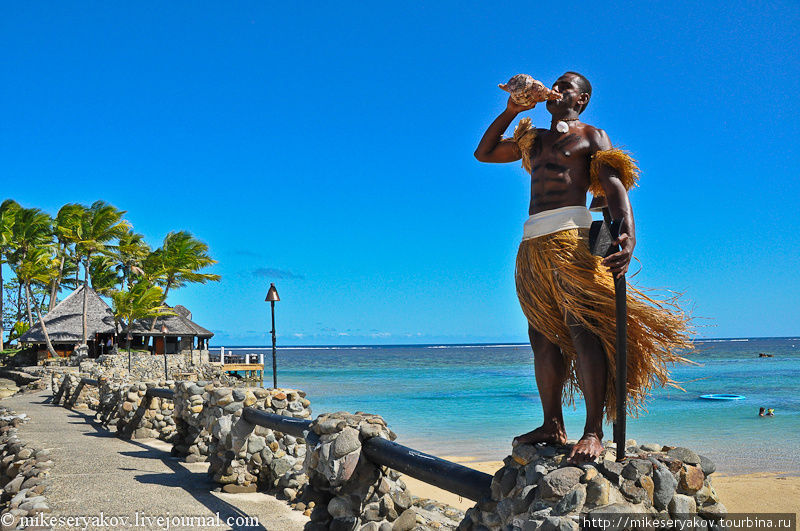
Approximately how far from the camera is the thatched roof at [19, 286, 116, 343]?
33.3 m

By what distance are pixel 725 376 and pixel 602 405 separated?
49926 millimetres

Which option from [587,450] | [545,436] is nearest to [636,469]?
[587,450]

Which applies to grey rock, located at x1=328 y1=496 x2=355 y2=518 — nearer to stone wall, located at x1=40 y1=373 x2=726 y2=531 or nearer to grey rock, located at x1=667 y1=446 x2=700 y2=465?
stone wall, located at x1=40 y1=373 x2=726 y2=531

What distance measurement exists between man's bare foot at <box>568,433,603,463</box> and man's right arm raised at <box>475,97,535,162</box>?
1.39 meters

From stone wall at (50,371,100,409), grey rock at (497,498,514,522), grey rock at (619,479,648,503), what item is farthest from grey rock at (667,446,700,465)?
stone wall at (50,371,100,409)

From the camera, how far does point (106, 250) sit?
121 ft

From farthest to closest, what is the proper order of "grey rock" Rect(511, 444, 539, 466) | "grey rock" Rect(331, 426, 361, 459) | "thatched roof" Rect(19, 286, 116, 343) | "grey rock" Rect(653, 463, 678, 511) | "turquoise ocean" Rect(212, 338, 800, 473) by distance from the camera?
"thatched roof" Rect(19, 286, 116, 343), "turquoise ocean" Rect(212, 338, 800, 473), "grey rock" Rect(331, 426, 361, 459), "grey rock" Rect(511, 444, 539, 466), "grey rock" Rect(653, 463, 678, 511)

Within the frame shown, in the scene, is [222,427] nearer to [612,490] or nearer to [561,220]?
[561,220]

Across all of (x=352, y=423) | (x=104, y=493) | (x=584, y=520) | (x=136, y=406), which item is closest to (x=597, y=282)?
(x=584, y=520)

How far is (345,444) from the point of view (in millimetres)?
4152

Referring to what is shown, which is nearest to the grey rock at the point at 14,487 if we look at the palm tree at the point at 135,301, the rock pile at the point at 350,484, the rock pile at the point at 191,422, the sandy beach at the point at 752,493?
the rock pile at the point at 191,422

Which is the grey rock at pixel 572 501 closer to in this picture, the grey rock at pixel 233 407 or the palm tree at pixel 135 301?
the grey rock at pixel 233 407

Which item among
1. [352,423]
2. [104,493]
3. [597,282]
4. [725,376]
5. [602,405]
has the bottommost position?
[725,376]

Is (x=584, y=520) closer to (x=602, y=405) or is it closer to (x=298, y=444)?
(x=602, y=405)
